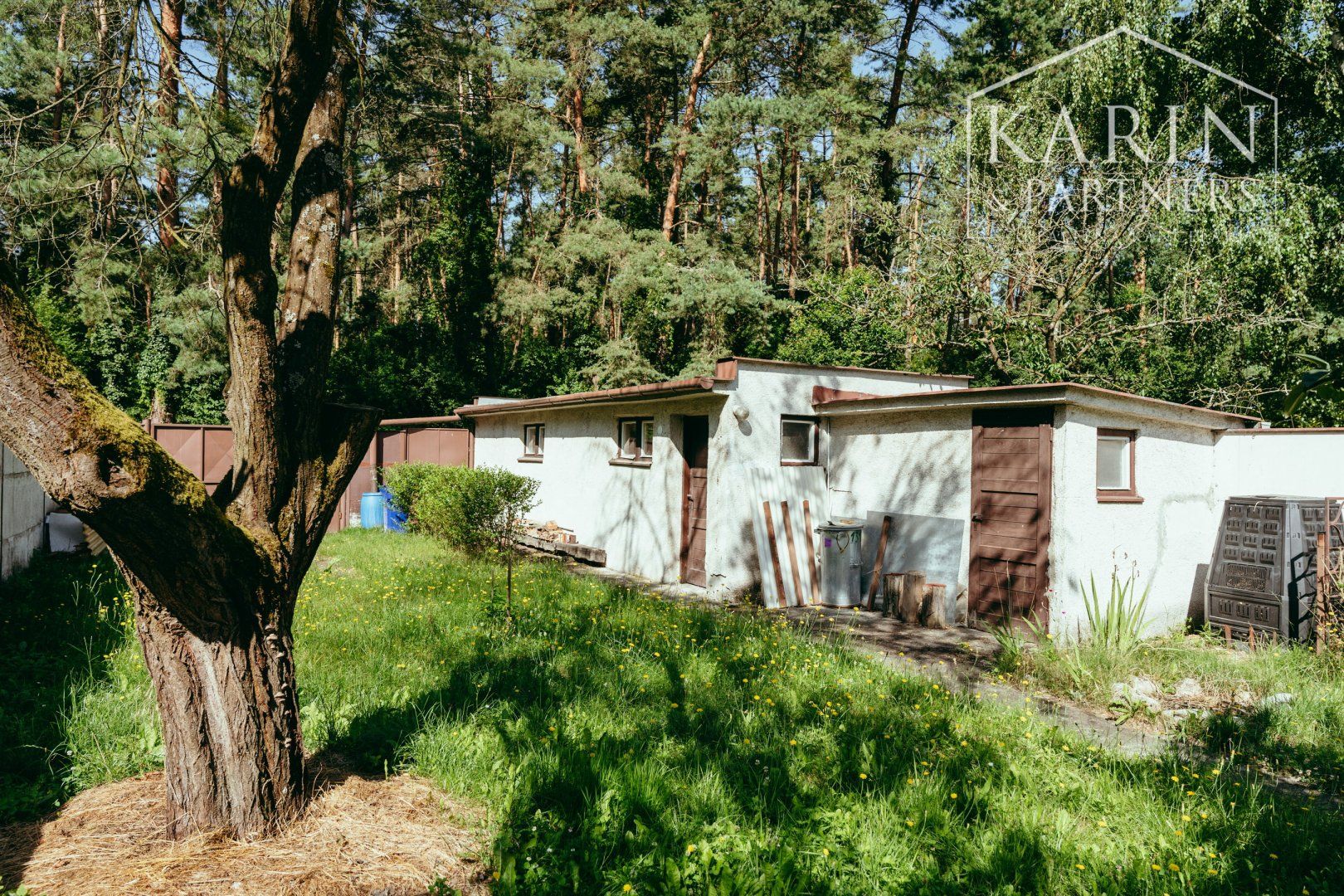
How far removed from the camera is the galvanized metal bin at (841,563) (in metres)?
10.2

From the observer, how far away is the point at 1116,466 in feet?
29.8

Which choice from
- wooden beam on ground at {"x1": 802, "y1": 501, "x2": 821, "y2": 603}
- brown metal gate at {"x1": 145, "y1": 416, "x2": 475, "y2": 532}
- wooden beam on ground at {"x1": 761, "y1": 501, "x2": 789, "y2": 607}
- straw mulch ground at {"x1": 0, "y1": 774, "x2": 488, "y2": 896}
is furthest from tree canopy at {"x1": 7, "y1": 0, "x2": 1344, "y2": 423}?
straw mulch ground at {"x1": 0, "y1": 774, "x2": 488, "y2": 896}

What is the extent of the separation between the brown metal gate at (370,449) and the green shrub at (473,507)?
4.58 m

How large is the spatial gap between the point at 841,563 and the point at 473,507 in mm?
5252

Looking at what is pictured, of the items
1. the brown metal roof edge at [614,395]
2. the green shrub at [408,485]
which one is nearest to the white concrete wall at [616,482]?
the brown metal roof edge at [614,395]

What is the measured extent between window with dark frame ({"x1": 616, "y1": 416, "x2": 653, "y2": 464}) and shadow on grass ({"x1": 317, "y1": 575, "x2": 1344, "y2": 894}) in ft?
21.9

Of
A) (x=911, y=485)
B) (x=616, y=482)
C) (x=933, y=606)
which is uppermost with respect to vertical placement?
(x=911, y=485)

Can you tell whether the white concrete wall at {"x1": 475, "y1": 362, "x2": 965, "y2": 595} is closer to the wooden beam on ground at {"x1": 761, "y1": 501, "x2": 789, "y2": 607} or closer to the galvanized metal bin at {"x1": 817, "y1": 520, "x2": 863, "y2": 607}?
the wooden beam on ground at {"x1": 761, "y1": 501, "x2": 789, "y2": 607}

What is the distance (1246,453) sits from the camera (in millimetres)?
10359

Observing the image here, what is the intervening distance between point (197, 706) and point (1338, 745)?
6.97m

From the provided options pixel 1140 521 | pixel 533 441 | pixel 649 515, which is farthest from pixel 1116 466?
pixel 533 441

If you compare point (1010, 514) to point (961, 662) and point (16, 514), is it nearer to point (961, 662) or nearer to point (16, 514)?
point (961, 662)

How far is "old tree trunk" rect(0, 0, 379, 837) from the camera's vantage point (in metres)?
2.78

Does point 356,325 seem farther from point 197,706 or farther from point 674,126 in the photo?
point 197,706
